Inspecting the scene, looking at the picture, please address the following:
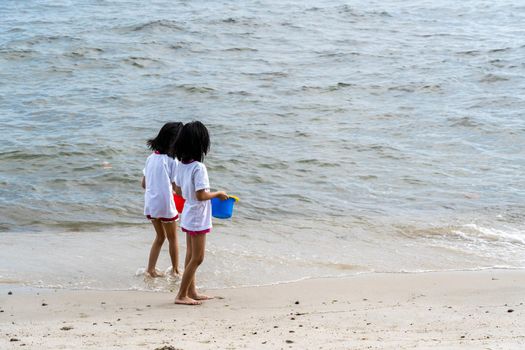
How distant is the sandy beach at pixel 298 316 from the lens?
487 centimetres

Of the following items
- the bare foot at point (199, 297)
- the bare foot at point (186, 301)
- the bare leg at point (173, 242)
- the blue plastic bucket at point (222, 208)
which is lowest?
the bare foot at point (199, 297)

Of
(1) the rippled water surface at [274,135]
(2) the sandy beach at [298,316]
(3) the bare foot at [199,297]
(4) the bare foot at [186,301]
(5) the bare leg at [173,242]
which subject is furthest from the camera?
(1) the rippled water surface at [274,135]

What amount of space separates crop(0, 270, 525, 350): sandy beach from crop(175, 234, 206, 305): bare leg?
0.10 m

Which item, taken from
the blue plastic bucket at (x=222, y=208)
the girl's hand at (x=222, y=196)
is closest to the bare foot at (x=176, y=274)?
the blue plastic bucket at (x=222, y=208)

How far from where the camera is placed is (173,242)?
687cm

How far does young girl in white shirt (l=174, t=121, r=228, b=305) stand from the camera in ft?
19.1

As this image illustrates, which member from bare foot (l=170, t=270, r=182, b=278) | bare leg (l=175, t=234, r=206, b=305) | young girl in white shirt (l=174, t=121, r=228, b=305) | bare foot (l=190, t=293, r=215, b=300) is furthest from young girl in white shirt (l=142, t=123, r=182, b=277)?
bare foot (l=190, t=293, r=215, b=300)

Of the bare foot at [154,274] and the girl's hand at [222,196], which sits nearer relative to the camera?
the girl's hand at [222,196]

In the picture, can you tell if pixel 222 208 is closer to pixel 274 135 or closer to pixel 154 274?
pixel 154 274

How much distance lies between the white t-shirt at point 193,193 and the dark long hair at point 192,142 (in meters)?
0.07

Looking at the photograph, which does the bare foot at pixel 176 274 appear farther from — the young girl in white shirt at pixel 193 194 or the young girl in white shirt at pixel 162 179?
the young girl in white shirt at pixel 193 194

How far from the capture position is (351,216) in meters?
9.02

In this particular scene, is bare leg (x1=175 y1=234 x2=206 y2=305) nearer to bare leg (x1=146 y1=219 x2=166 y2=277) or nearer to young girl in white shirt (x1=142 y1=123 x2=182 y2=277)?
young girl in white shirt (x1=142 y1=123 x2=182 y2=277)

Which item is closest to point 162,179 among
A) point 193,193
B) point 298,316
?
point 193,193
